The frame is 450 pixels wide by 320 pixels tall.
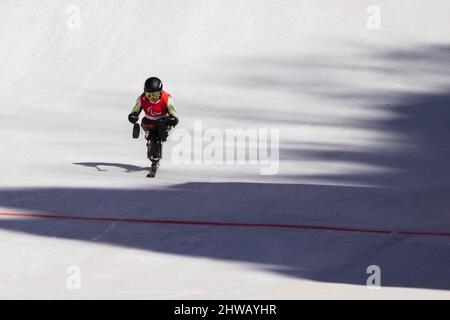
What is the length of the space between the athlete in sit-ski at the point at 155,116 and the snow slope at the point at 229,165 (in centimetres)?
37

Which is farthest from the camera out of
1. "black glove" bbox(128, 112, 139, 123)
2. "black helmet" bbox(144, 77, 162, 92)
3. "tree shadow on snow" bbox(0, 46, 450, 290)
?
"black glove" bbox(128, 112, 139, 123)

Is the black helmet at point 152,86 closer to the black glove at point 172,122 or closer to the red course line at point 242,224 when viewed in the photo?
the black glove at point 172,122

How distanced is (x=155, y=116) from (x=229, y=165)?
1316mm

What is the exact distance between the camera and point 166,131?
1570 centimetres

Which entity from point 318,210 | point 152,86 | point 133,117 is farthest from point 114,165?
point 318,210

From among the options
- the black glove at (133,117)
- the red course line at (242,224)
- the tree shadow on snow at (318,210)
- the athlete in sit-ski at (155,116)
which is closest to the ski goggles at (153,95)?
the athlete in sit-ski at (155,116)

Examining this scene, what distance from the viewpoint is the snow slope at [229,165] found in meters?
11.0

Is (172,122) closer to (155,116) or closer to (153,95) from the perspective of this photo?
(155,116)

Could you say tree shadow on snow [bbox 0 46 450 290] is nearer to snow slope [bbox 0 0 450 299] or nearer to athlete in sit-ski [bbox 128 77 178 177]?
snow slope [bbox 0 0 450 299]

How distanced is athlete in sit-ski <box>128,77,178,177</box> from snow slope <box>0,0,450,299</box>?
37 cm

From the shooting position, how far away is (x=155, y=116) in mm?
15797

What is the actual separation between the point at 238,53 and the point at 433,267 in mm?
11361

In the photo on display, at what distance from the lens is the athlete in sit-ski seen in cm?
1566

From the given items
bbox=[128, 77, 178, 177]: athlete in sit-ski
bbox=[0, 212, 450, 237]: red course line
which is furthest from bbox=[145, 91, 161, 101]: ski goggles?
bbox=[0, 212, 450, 237]: red course line
